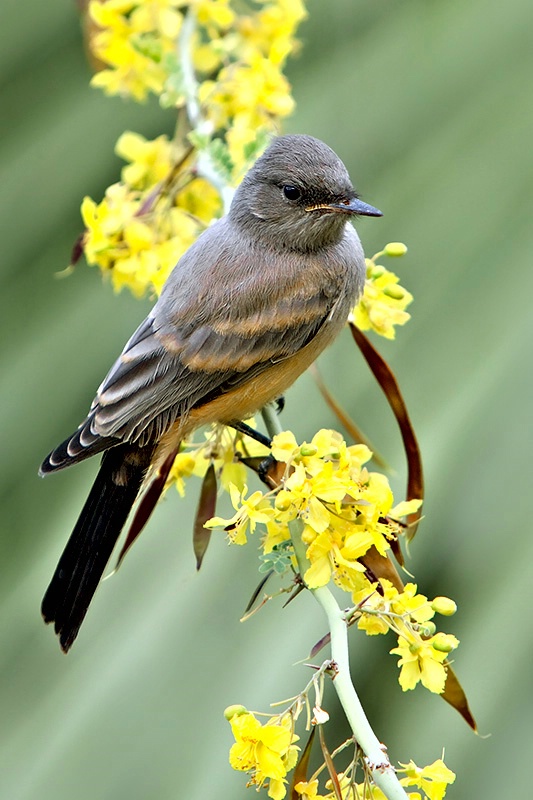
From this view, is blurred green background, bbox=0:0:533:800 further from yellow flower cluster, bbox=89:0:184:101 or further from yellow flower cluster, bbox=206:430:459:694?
yellow flower cluster, bbox=89:0:184:101

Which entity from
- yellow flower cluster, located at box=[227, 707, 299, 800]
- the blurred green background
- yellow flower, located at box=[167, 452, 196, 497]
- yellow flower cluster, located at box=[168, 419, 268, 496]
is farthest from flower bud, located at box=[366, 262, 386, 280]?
yellow flower cluster, located at box=[227, 707, 299, 800]

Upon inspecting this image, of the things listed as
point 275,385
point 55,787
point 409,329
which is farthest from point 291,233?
point 55,787

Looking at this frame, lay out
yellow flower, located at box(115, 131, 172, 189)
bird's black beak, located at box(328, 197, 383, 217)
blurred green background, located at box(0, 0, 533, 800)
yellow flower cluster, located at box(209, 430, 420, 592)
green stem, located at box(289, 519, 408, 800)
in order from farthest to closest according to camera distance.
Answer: blurred green background, located at box(0, 0, 533, 800) → yellow flower, located at box(115, 131, 172, 189) → bird's black beak, located at box(328, 197, 383, 217) → yellow flower cluster, located at box(209, 430, 420, 592) → green stem, located at box(289, 519, 408, 800)

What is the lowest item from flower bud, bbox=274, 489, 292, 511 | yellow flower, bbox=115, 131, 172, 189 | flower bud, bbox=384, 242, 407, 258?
flower bud, bbox=274, 489, 292, 511

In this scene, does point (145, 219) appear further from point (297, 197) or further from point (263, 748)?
point (263, 748)

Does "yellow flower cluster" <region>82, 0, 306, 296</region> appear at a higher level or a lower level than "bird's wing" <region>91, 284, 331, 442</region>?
higher

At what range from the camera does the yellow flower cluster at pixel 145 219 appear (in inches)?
83.8

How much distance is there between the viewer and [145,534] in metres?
3.05

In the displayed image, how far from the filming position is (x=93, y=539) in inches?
84.0

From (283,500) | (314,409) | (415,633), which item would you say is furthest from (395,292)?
(314,409)

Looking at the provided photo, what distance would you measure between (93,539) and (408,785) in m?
1.05

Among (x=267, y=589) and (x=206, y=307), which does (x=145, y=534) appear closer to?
(x=267, y=589)

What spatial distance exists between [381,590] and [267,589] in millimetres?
1455

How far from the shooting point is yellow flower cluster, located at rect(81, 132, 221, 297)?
213cm
